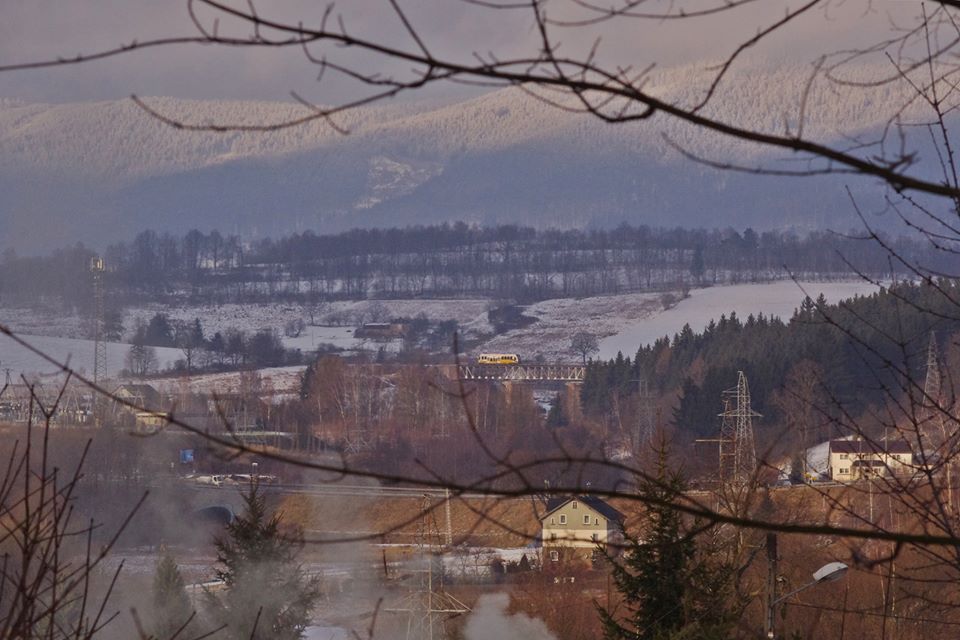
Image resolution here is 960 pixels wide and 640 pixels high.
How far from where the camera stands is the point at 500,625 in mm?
13422

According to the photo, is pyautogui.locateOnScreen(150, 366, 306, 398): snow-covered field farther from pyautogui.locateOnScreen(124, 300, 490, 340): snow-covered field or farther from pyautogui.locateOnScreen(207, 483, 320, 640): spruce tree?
pyautogui.locateOnScreen(207, 483, 320, 640): spruce tree

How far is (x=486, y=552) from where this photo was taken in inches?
821

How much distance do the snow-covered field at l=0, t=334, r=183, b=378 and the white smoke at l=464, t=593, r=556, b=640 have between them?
35474 mm

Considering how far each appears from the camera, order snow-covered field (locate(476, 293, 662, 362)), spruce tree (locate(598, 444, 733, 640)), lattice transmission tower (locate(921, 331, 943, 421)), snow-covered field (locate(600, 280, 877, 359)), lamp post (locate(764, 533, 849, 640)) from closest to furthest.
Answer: lattice transmission tower (locate(921, 331, 943, 421)) < lamp post (locate(764, 533, 849, 640)) < spruce tree (locate(598, 444, 733, 640)) < snow-covered field (locate(600, 280, 877, 359)) < snow-covered field (locate(476, 293, 662, 362))

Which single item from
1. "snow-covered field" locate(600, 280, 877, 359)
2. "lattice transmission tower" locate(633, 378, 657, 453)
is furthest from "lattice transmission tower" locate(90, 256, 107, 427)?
"snow-covered field" locate(600, 280, 877, 359)

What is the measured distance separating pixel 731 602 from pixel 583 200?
159m

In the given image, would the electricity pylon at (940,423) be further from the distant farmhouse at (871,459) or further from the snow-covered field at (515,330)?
the snow-covered field at (515,330)

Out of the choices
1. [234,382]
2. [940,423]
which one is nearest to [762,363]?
[234,382]

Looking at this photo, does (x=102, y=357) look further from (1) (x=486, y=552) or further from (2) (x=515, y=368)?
(1) (x=486, y=552)

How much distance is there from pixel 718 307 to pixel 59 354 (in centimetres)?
3349

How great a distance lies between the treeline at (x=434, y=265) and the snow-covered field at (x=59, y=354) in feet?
55.3

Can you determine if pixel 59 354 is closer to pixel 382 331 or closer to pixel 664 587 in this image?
pixel 382 331

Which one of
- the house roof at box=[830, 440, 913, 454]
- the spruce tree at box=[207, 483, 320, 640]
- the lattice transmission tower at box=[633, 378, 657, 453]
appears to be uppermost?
the house roof at box=[830, 440, 913, 454]

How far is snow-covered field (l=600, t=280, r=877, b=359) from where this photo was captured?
60.7 meters
